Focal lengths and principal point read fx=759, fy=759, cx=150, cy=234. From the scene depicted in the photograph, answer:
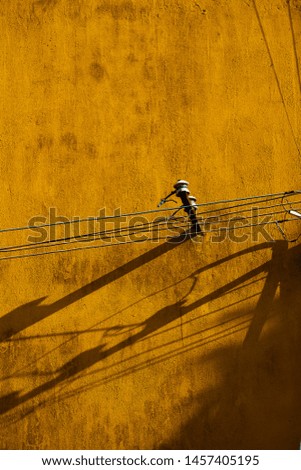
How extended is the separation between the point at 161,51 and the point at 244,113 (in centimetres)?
106

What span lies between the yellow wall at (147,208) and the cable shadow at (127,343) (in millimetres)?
13

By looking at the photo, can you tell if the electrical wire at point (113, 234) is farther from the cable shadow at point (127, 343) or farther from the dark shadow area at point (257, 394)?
the dark shadow area at point (257, 394)

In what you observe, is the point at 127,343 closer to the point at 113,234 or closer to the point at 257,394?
the point at 113,234

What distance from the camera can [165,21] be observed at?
775cm

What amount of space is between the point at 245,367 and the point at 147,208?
1.79 metres

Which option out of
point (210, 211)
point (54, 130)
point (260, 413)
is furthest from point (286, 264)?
point (54, 130)

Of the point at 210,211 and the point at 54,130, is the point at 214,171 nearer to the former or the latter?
the point at 210,211

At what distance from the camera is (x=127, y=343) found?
7180mm

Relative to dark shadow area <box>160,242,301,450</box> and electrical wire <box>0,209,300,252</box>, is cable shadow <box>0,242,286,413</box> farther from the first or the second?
electrical wire <box>0,209,300,252</box>

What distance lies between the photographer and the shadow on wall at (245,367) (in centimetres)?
698

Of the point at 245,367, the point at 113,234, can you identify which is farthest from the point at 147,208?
the point at 245,367

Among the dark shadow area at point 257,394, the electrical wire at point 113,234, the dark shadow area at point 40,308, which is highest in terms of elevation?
the electrical wire at point 113,234

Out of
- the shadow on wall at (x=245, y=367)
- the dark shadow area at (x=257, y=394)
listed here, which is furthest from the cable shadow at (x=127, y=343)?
the dark shadow area at (x=257, y=394)

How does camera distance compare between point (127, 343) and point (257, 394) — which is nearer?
point (257, 394)
